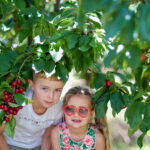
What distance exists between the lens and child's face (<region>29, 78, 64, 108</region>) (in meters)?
2.29

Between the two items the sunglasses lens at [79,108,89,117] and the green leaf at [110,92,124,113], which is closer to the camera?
the green leaf at [110,92,124,113]

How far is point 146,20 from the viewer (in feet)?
2.72

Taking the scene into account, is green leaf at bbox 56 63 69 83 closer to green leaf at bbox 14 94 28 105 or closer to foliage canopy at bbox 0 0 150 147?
foliage canopy at bbox 0 0 150 147

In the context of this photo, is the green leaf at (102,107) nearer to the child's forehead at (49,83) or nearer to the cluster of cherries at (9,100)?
the child's forehead at (49,83)

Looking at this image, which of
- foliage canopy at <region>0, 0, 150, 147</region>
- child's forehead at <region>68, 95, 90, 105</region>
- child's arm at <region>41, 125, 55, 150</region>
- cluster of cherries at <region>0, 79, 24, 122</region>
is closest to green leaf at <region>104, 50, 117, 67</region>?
foliage canopy at <region>0, 0, 150, 147</region>

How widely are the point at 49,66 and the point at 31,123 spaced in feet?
2.70

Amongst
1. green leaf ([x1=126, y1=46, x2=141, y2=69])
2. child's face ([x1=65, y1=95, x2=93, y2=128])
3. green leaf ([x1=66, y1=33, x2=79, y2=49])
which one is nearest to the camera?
green leaf ([x1=126, y1=46, x2=141, y2=69])

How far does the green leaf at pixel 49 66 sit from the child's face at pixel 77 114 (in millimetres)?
606

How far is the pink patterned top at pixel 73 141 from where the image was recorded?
259 centimetres

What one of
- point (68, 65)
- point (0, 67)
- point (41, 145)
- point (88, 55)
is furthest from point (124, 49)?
point (41, 145)

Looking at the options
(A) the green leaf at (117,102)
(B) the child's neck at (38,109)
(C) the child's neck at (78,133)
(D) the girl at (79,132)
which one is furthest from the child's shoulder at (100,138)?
(A) the green leaf at (117,102)

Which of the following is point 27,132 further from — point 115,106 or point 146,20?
point 146,20

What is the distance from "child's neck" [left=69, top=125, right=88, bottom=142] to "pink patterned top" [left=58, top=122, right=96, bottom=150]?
27 mm

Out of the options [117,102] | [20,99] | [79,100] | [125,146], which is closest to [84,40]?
[117,102]
